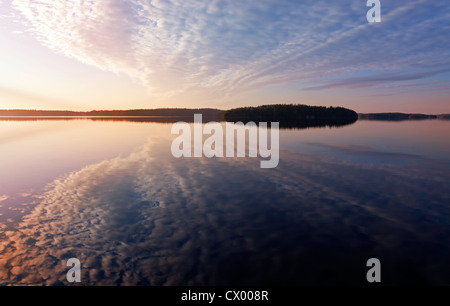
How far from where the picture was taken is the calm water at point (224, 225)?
7895 millimetres

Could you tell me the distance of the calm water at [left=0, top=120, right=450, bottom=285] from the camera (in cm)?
789

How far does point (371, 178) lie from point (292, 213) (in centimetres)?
974

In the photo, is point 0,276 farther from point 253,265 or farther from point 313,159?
point 313,159

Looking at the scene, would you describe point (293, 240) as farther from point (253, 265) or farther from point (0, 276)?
point (0, 276)

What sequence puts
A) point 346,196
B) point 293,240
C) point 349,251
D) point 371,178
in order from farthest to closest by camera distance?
point 371,178
point 346,196
point 293,240
point 349,251

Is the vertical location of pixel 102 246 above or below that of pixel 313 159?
below

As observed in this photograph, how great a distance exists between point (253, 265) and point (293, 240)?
2.31 metres

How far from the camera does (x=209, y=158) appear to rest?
2681 centimetres

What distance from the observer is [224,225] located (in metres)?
11.1

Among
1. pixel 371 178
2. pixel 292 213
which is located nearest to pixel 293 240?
pixel 292 213
